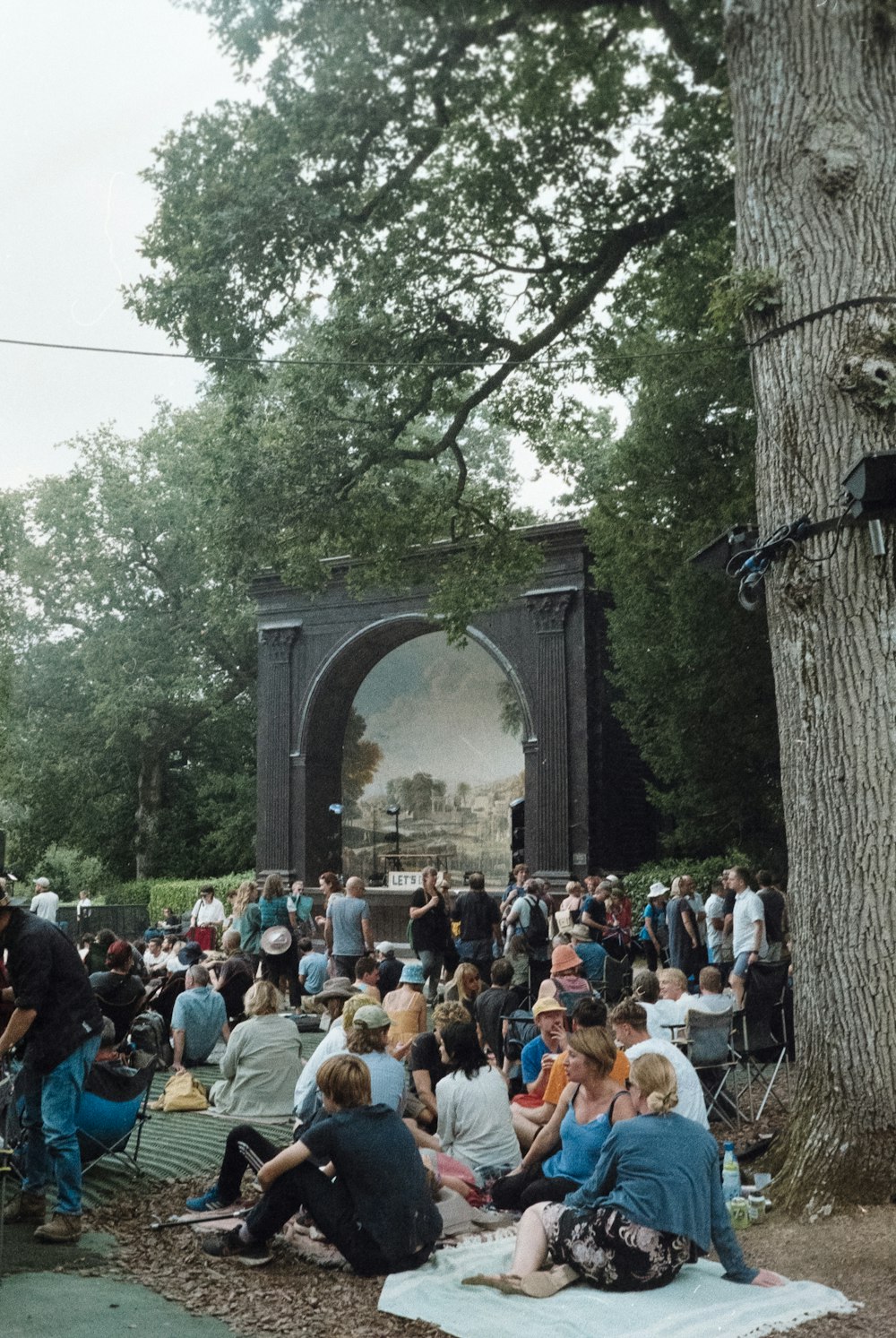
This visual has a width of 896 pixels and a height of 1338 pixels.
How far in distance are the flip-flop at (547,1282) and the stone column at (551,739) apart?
1833 cm

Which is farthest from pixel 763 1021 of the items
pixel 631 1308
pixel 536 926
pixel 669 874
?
pixel 669 874

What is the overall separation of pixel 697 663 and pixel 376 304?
318 inches

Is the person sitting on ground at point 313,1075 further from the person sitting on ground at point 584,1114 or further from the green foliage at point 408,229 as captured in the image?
the green foliage at point 408,229

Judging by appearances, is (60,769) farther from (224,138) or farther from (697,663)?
(224,138)

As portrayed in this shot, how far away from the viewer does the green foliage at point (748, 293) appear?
6.96 m

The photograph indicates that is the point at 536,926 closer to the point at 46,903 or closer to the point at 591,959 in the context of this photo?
the point at 591,959

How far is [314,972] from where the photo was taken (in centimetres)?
1445

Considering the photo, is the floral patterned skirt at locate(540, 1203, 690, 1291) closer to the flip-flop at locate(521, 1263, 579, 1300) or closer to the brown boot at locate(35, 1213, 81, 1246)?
the flip-flop at locate(521, 1263, 579, 1300)

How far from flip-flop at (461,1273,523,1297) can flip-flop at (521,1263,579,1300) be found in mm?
26

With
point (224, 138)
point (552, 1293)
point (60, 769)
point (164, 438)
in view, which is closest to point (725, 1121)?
point (552, 1293)

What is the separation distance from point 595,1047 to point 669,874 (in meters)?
16.0

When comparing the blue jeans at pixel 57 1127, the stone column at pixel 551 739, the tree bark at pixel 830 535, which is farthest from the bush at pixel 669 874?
the blue jeans at pixel 57 1127

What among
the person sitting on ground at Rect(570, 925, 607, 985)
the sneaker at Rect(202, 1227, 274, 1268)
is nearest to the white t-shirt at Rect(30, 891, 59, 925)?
the person sitting on ground at Rect(570, 925, 607, 985)

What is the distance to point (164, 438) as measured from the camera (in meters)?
38.1
